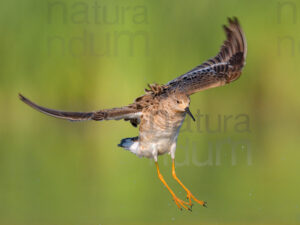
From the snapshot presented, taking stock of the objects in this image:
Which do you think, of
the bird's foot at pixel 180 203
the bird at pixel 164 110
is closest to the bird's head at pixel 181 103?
Result: the bird at pixel 164 110

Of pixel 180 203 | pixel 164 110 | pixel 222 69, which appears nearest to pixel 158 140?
pixel 164 110

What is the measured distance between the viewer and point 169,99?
853 centimetres

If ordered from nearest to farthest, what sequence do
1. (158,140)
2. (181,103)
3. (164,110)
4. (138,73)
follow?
(181,103), (164,110), (158,140), (138,73)

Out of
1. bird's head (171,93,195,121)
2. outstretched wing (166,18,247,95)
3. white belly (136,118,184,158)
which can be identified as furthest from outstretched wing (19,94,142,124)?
outstretched wing (166,18,247,95)

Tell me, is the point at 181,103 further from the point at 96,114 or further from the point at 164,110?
the point at 96,114

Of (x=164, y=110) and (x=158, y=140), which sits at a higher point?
(x=164, y=110)

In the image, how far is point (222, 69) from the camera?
9.18 meters

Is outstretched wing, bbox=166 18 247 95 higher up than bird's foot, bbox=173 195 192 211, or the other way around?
outstretched wing, bbox=166 18 247 95

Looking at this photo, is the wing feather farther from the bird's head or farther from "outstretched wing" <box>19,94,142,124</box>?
the bird's head

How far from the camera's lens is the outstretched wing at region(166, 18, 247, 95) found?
28.7 feet

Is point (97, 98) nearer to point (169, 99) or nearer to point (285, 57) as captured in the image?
point (285, 57)

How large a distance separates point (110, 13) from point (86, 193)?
17.1 feet

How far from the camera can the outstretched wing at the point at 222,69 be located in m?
8.73

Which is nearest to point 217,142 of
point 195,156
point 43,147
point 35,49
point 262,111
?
point 195,156
